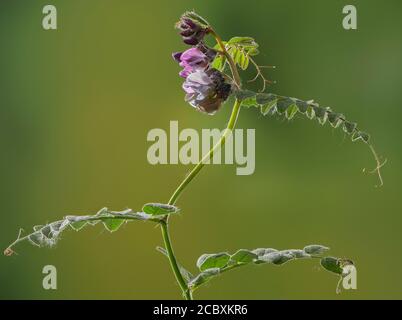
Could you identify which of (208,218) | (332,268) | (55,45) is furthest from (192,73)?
(55,45)

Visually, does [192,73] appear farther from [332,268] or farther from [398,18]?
[398,18]

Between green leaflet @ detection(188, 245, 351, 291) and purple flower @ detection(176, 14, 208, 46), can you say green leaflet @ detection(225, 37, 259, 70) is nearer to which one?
purple flower @ detection(176, 14, 208, 46)

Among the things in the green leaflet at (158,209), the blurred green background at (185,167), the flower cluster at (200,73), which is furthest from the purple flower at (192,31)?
the blurred green background at (185,167)

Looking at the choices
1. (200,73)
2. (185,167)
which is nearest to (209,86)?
(200,73)

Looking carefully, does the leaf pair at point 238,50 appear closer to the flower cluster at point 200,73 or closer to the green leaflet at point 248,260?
the flower cluster at point 200,73

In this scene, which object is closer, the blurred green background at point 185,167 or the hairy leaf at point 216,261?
the hairy leaf at point 216,261

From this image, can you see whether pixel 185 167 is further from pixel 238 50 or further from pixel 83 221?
pixel 83 221


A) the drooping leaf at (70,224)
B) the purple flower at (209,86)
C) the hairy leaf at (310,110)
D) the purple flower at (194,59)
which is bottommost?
the drooping leaf at (70,224)
